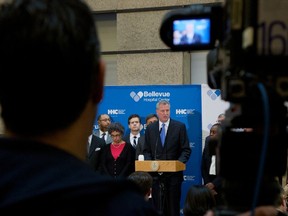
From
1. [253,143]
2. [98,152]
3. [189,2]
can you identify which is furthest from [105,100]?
[253,143]

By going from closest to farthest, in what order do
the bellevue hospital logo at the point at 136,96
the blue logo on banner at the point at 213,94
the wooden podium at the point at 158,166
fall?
the wooden podium at the point at 158,166 < the blue logo on banner at the point at 213,94 < the bellevue hospital logo at the point at 136,96

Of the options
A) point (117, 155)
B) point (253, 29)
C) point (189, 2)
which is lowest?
point (117, 155)

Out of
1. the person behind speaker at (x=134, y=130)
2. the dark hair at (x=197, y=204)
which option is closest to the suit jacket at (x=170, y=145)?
the person behind speaker at (x=134, y=130)

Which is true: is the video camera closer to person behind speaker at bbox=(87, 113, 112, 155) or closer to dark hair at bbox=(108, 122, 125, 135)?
dark hair at bbox=(108, 122, 125, 135)

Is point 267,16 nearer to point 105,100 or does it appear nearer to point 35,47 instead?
point 35,47

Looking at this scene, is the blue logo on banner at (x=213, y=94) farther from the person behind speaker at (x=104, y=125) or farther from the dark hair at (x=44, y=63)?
the dark hair at (x=44, y=63)

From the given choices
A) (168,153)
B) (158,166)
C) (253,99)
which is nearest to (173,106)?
(168,153)

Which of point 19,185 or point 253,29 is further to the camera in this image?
point 253,29

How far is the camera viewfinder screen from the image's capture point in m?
1.72

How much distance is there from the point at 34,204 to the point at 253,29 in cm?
76

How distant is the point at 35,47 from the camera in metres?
1.11

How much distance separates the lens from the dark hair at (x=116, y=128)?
8.78m

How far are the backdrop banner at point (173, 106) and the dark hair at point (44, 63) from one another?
311 inches

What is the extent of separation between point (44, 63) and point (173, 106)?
8194 millimetres
